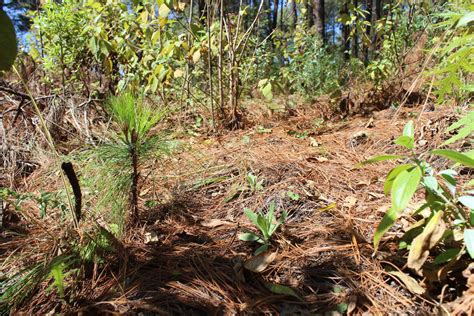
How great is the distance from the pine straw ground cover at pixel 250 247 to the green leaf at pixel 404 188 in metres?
0.36

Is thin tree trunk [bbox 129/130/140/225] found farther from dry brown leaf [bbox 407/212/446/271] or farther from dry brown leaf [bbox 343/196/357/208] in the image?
dry brown leaf [bbox 407/212/446/271]

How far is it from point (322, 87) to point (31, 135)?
300cm

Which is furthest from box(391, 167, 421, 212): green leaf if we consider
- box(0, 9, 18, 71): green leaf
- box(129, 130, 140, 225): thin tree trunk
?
box(129, 130, 140, 225): thin tree trunk

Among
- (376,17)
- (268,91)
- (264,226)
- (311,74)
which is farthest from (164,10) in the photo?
(376,17)

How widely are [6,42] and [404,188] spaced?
85 centimetres

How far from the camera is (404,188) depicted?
0.83 m

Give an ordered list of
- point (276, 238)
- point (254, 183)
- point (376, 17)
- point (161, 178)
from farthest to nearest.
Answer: point (376, 17) → point (161, 178) → point (254, 183) → point (276, 238)

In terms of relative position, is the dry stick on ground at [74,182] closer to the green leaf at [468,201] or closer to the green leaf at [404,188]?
the green leaf at [404,188]

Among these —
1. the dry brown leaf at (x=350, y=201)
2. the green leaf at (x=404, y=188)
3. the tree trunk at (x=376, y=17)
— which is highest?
the tree trunk at (x=376, y=17)

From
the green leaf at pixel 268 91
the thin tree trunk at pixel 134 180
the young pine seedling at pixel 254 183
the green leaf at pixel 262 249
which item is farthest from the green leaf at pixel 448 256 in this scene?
the green leaf at pixel 268 91

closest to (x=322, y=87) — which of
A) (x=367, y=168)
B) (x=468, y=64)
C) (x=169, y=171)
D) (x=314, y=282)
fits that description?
(x=367, y=168)

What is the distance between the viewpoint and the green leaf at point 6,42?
475 mm

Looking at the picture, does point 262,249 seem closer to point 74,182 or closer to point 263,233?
point 263,233

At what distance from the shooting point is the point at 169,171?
191 centimetres
